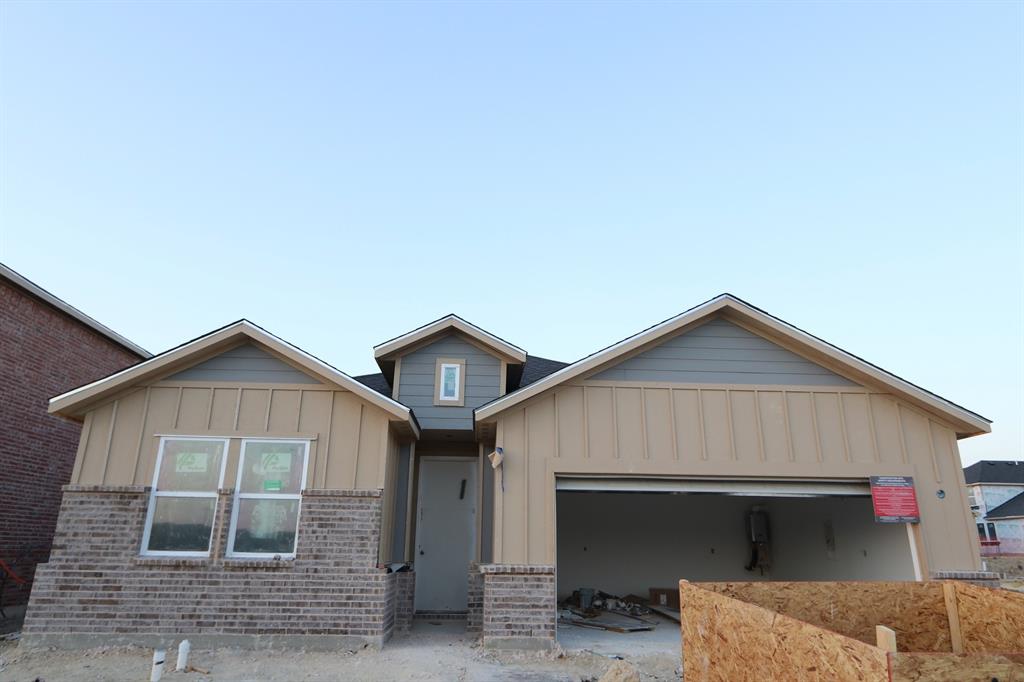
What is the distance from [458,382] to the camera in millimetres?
11102

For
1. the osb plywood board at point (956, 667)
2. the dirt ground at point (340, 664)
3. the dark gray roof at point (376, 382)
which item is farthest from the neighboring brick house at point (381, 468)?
the osb plywood board at point (956, 667)

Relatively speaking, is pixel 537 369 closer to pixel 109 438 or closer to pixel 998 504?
pixel 109 438

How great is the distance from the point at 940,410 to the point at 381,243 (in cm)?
1444

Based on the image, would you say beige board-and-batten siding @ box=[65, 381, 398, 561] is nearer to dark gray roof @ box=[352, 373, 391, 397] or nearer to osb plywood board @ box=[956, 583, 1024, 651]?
dark gray roof @ box=[352, 373, 391, 397]

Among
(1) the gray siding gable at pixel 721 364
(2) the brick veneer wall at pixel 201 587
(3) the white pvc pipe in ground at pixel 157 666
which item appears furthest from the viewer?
(1) the gray siding gable at pixel 721 364

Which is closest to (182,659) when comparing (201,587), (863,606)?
(201,587)

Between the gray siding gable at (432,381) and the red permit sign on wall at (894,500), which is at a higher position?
the gray siding gable at (432,381)

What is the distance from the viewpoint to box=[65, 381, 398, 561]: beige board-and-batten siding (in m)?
8.42

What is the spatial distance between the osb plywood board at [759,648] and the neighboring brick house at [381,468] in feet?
11.2

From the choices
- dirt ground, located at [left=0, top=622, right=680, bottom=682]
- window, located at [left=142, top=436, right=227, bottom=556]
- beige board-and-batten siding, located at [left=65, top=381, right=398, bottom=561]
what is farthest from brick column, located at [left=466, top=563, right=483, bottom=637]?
window, located at [left=142, top=436, right=227, bottom=556]

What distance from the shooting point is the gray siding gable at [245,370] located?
884 cm

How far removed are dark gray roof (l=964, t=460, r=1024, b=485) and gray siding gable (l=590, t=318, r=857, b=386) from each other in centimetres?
3578

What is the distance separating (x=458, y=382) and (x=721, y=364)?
4.68 m

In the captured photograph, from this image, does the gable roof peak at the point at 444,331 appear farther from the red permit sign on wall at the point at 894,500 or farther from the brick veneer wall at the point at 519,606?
the red permit sign on wall at the point at 894,500
